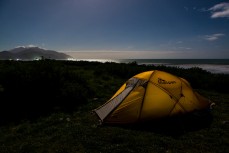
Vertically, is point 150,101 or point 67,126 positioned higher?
point 150,101

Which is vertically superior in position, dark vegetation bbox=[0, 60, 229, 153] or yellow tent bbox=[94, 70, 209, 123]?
yellow tent bbox=[94, 70, 209, 123]

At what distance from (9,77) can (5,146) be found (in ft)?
18.7

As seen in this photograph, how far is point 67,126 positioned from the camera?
27.9 feet

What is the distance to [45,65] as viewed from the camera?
1321cm

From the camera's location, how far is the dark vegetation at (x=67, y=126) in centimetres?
673

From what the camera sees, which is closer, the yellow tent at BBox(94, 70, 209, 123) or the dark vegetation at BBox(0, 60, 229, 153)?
the dark vegetation at BBox(0, 60, 229, 153)

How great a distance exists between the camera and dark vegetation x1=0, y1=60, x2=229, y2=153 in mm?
6730

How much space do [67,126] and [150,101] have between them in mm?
3476

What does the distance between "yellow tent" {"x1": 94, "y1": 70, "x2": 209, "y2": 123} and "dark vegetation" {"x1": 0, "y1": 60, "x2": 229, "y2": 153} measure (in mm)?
403

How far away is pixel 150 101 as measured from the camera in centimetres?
846

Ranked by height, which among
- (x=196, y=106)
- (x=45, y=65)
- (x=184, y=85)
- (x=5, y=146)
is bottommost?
(x=5, y=146)

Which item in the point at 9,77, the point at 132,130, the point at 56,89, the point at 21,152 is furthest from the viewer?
the point at 56,89

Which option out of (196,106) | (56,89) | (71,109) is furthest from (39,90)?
(196,106)

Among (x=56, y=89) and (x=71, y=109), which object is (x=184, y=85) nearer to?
(x=71, y=109)
